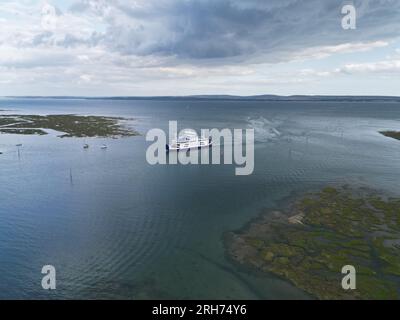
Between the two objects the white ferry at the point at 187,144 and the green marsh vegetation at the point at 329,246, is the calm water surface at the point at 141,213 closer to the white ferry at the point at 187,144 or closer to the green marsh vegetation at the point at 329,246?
the green marsh vegetation at the point at 329,246

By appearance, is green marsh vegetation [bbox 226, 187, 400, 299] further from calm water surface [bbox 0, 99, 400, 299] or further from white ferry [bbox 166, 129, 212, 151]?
white ferry [bbox 166, 129, 212, 151]

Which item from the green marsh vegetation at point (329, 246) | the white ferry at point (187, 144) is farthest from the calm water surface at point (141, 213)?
the white ferry at point (187, 144)

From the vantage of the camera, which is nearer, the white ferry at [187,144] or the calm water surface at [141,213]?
the calm water surface at [141,213]

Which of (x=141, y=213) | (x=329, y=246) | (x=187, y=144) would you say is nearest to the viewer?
(x=329, y=246)

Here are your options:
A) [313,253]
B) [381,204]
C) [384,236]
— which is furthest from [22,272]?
[381,204]

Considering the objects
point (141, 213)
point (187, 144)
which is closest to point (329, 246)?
point (141, 213)

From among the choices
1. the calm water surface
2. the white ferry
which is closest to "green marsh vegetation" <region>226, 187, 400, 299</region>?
the calm water surface

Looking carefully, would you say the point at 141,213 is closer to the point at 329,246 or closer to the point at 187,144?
the point at 329,246
